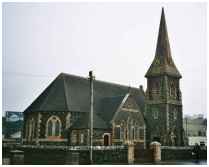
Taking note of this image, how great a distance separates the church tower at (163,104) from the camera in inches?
871

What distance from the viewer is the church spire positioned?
64.3ft

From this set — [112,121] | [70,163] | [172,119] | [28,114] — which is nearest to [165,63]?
[172,119]

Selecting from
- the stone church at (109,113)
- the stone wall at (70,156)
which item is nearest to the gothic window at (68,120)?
the stone church at (109,113)

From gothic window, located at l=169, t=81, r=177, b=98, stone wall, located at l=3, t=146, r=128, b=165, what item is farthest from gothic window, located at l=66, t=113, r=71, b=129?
gothic window, located at l=169, t=81, r=177, b=98

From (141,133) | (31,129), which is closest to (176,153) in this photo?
(141,133)

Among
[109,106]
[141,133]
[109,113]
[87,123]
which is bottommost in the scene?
[141,133]

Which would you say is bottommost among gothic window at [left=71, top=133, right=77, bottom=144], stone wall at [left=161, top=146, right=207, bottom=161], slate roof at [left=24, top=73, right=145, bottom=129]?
stone wall at [left=161, top=146, right=207, bottom=161]

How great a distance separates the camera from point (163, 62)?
22.5 meters

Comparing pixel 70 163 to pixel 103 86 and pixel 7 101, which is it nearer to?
pixel 7 101

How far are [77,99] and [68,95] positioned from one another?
0.59 m

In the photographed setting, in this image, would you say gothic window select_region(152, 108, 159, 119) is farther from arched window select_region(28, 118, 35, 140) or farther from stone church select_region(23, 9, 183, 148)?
arched window select_region(28, 118, 35, 140)

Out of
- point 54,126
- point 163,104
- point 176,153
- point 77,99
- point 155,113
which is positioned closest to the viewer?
point 176,153

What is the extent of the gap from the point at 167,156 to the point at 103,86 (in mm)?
7845

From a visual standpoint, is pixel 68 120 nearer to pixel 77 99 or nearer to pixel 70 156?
pixel 77 99
